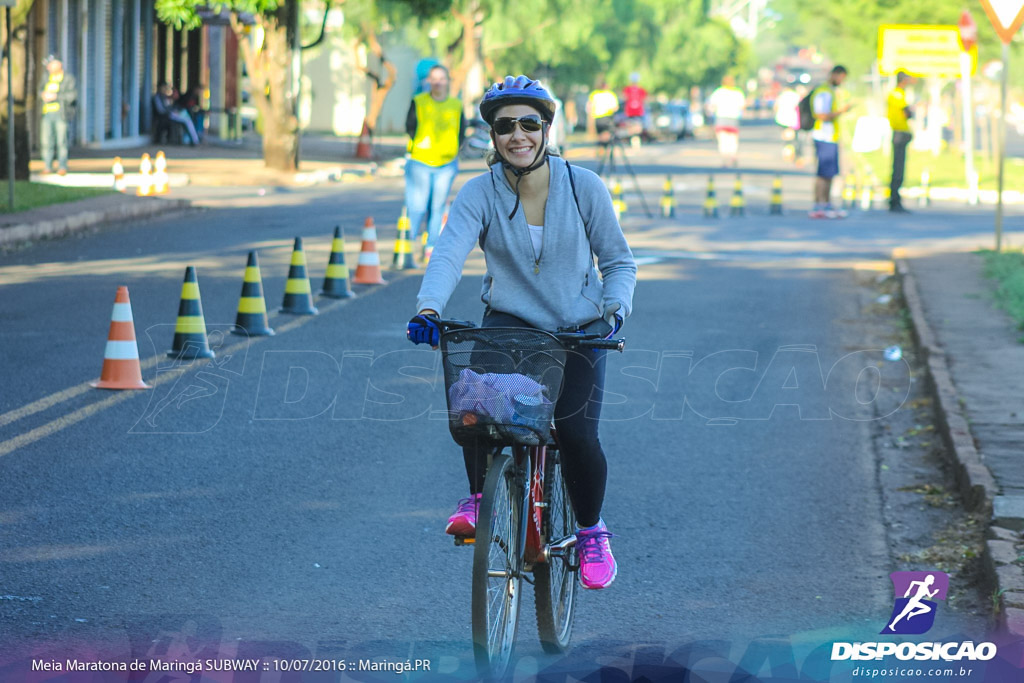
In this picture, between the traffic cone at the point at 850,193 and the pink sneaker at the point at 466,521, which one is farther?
the traffic cone at the point at 850,193

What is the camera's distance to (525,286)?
487cm

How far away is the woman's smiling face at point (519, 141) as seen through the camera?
15.6ft

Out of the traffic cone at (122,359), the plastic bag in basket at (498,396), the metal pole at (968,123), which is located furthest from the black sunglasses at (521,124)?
the metal pole at (968,123)

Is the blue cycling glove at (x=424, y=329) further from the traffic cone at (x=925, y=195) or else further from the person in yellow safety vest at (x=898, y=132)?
the traffic cone at (x=925, y=195)

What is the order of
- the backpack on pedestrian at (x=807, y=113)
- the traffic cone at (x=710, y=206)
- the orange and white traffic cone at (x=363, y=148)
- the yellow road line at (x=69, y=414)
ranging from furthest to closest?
the orange and white traffic cone at (x=363, y=148) → the traffic cone at (x=710, y=206) → the backpack on pedestrian at (x=807, y=113) → the yellow road line at (x=69, y=414)

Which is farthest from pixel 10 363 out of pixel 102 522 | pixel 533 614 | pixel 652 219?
pixel 652 219

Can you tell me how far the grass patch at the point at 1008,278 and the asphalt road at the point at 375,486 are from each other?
1246 millimetres

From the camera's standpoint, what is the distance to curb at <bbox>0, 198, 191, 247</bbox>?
1678 cm

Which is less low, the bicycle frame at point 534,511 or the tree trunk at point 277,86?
the tree trunk at point 277,86

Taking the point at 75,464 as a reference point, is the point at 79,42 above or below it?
above

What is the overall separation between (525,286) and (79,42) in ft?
107

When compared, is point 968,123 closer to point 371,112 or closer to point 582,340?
point 371,112

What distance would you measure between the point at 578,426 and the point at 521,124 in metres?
0.99

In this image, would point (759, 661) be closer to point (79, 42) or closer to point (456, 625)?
point (456, 625)
